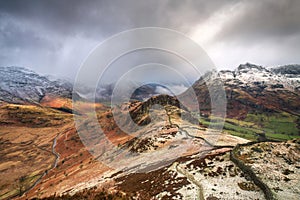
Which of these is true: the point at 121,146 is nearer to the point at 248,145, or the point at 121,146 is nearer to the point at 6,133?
the point at 248,145

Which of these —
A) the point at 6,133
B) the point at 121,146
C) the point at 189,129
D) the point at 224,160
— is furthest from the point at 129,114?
the point at 6,133

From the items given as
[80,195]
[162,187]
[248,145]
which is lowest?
[80,195]

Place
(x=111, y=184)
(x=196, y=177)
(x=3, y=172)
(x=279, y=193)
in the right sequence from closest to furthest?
(x=279, y=193)
(x=196, y=177)
(x=111, y=184)
(x=3, y=172)

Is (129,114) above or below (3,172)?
above

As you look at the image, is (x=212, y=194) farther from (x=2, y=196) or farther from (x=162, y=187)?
(x=2, y=196)

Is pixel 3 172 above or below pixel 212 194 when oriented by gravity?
below

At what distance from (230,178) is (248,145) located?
10.6 meters

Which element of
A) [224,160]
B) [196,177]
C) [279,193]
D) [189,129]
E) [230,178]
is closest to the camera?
→ [279,193]

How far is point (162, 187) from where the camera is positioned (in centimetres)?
2936

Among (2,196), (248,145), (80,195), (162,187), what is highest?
(248,145)

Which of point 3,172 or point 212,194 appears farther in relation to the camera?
point 3,172

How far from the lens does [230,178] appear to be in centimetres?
2878

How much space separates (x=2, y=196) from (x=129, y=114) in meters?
62.9

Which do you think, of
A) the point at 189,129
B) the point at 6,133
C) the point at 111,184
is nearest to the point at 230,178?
the point at 111,184
